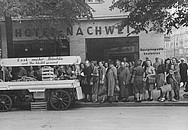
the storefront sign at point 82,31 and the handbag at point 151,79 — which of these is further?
the storefront sign at point 82,31

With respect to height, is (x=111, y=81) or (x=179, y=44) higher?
(x=179, y=44)

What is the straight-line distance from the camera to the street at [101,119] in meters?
A: 8.46

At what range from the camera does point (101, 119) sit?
952 centimetres

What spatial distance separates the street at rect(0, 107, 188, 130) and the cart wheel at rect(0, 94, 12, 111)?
1.16 ft

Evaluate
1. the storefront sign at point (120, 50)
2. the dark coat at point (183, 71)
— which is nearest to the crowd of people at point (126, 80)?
the dark coat at point (183, 71)

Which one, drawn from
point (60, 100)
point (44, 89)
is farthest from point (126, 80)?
point (44, 89)

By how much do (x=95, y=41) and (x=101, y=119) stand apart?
34.0 ft

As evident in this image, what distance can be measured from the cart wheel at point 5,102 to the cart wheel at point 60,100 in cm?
158

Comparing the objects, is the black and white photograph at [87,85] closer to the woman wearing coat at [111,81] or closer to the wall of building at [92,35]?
the woman wearing coat at [111,81]

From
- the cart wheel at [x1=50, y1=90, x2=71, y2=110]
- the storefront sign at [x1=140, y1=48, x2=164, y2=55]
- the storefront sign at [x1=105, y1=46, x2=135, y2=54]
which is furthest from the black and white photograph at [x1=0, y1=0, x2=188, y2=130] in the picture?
the storefront sign at [x1=105, y1=46, x2=135, y2=54]

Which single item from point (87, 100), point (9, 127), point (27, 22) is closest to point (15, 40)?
point (27, 22)

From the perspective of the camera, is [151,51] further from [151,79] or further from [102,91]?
[102,91]

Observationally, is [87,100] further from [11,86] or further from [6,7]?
[6,7]

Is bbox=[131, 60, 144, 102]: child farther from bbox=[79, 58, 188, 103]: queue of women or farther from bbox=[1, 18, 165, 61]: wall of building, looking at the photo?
bbox=[1, 18, 165, 61]: wall of building
